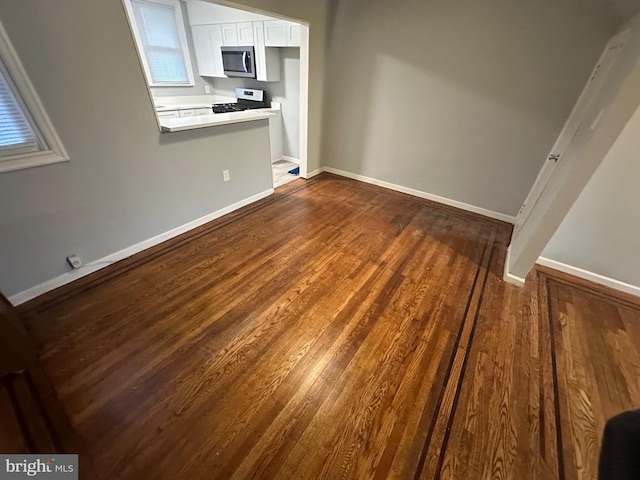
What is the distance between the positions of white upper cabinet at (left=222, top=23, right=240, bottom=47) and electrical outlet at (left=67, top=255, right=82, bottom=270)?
149 inches

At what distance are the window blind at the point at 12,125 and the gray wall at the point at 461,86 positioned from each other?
3.21 m

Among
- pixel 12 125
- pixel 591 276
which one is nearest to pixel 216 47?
pixel 12 125

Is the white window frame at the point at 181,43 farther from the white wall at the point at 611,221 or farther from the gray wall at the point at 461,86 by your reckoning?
the white wall at the point at 611,221

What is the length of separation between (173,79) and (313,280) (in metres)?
4.78

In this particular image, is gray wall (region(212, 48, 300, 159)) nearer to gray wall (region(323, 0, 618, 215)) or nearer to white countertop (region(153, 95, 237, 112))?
white countertop (region(153, 95, 237, 112))

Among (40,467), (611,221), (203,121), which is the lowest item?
(40,467)

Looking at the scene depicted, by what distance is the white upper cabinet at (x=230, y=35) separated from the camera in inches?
155

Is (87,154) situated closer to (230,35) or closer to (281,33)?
(281,33)

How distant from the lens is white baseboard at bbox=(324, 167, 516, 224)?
321 cm

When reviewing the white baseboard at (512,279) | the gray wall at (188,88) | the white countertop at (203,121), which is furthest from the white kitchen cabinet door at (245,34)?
the white baseboard at (512,279)

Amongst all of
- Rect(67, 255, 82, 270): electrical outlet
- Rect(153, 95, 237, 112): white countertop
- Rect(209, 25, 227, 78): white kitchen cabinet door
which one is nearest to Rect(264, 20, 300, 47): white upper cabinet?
Rect(209, 25, 227, 78): white kitchen cabinet door

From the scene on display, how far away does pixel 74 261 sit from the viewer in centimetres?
194

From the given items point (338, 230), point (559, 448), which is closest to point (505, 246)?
point (338, 230)

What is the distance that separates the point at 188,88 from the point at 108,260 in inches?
159
